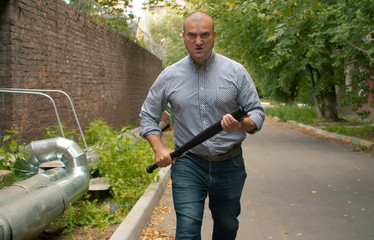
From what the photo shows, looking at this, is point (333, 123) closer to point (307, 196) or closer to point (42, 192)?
point (307, 196)

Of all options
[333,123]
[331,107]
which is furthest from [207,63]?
[331,107]

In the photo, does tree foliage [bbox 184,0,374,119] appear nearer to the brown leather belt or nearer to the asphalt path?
the asphalt path

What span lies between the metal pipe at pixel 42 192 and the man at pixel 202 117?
1.28 metres

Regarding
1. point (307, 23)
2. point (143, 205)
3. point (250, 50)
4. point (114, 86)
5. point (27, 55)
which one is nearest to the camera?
point (143, 205)

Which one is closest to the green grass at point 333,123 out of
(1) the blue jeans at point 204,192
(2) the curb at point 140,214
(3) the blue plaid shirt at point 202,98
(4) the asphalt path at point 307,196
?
(4) the asphalt path at point 307,196

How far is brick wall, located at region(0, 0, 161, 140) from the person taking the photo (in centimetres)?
665

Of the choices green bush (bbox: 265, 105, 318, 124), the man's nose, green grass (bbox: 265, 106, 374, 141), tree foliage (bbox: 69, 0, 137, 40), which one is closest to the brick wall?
tree foliage (bbox: 69, 0, 137, 40)

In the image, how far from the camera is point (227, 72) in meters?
3.11

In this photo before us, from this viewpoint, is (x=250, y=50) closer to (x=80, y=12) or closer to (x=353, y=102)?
(x=353, y=102)

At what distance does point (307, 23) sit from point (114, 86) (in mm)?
7855

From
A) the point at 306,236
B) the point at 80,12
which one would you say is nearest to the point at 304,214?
the point at 306,236

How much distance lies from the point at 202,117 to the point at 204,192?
21.3 inches

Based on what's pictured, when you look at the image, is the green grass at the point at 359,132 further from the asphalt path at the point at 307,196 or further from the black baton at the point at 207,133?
the black baton at the point at 207,133

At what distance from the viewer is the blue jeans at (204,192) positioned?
2.89 m
